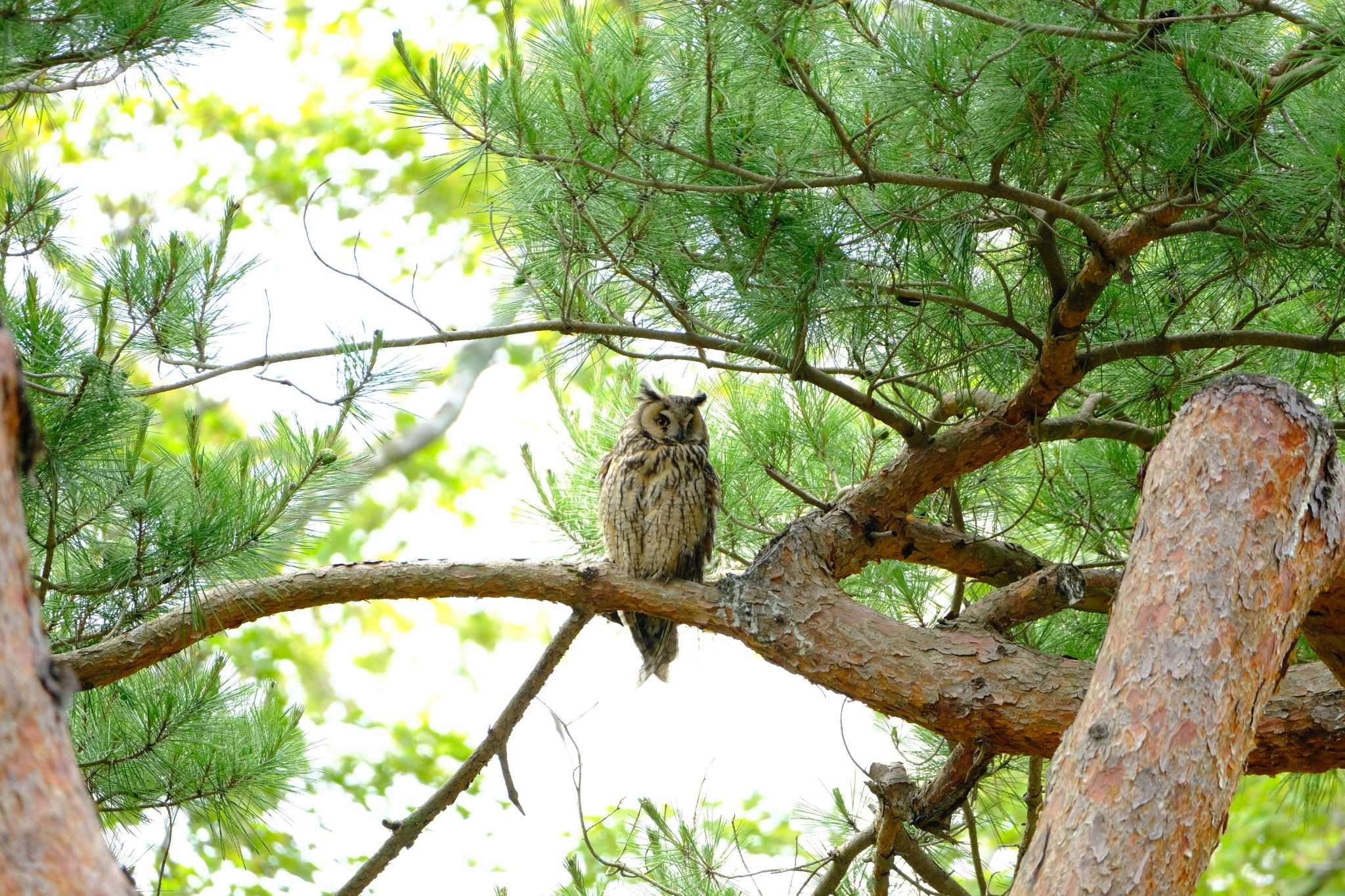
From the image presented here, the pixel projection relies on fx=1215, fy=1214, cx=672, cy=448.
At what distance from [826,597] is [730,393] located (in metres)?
0.95

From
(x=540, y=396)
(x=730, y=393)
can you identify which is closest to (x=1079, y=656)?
(x=730, y=393)

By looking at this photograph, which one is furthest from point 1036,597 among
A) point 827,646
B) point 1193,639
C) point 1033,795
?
point 1193,639

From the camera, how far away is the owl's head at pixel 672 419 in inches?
132

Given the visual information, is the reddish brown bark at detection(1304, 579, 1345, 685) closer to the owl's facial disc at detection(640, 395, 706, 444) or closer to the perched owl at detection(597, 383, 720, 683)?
the perched owl at detection(597, 383, 720, 683)

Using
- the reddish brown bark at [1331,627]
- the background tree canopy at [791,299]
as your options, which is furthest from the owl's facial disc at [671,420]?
the reddish brown bark at [1331,627]

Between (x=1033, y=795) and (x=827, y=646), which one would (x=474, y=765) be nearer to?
(x=827, y=646)

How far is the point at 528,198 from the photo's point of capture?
2.22m

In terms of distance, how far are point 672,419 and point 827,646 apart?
1.17m

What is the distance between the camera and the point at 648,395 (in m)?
3.44

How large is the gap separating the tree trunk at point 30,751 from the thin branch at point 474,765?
1.50 metres

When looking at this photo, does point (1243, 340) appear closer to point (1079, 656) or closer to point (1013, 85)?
point (1013, 85)

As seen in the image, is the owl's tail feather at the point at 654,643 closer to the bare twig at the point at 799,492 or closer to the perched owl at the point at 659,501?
the perched owl at the point at 659,501

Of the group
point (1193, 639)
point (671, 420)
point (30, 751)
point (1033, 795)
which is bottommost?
point (30, 751)

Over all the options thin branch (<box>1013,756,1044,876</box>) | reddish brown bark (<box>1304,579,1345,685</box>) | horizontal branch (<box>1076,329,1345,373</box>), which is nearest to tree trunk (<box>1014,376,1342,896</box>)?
reddish brown bark (<box>1304,579,1345,685</box>)
